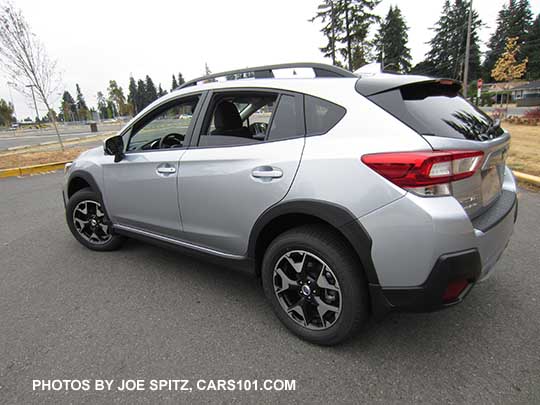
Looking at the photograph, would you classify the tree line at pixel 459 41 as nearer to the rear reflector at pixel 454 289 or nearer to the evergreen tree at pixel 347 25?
the evergreen tree at pixel 347 25

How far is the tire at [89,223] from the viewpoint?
3652mm

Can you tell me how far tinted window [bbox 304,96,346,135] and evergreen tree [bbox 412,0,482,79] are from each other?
74111 millimetres

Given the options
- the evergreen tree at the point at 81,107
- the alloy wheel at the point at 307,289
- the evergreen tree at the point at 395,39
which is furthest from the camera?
the evergreen tree at the point at 81,107

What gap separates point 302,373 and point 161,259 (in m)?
2.12

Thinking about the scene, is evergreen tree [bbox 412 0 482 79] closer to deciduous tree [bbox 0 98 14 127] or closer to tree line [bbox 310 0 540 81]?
tree line [bbox 310 0 540 81]

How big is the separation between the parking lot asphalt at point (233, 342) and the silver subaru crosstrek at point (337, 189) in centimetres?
28

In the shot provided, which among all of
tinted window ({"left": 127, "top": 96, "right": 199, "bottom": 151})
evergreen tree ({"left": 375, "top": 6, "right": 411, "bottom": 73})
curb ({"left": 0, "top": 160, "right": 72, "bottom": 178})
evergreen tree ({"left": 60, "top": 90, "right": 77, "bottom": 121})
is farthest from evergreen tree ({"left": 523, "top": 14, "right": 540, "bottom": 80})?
evergreen tree ({"left": 60, "top": 90, "right": 77, "bottom": 121})

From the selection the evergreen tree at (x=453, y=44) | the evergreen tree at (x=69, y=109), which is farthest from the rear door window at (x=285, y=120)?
the evergreen tree at (x=69, y=109)

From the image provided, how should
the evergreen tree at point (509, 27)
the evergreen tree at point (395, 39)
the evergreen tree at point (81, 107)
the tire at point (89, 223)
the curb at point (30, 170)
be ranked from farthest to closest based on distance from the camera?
the evergreen tree at point (81, 107) → the evergreen tree at point (509, 27) → the evergreen tree at point (395, 39) → the curb at point (30, 170) → the tire at point (89, 223)

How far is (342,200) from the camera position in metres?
1.84

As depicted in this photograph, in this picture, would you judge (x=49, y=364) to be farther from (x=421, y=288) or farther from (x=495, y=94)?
(x=495, y=94)

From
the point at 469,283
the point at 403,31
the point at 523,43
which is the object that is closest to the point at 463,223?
the point at 469,283

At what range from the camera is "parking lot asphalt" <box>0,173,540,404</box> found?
6.05 feet

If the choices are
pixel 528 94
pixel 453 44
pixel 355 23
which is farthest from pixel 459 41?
pixel 355 23
